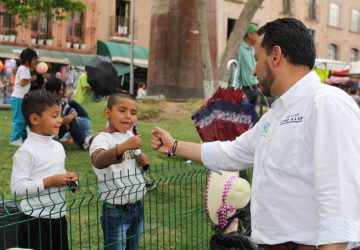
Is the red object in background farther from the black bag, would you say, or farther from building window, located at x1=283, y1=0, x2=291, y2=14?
building window, located at x1=283, y1=0, x2=291, y2=14

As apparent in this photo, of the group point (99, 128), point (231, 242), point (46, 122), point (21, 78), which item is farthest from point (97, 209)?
point (99, 128)

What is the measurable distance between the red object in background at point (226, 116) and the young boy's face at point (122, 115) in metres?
1.49

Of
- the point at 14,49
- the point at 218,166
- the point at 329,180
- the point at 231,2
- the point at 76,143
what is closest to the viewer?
the point at 329,180

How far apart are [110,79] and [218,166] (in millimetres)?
4803

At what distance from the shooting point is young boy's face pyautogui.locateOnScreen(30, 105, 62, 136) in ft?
11.2

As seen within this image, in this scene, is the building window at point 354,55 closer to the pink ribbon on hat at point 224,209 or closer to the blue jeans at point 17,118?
the blue jeans at point 17,118

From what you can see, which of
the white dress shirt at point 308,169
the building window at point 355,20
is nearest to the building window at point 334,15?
the building window at point 355,20

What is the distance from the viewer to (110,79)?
754 centimetres

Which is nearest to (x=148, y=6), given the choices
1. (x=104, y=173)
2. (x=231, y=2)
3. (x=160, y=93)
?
(x=231, y=2)

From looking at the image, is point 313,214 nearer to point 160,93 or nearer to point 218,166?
point 218,166

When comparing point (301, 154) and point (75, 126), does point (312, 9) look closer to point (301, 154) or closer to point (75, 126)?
point (75, 126)

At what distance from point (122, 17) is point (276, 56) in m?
28.7

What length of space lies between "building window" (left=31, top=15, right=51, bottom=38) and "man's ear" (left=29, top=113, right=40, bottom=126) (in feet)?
79.4

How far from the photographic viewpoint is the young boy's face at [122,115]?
12.0ft
